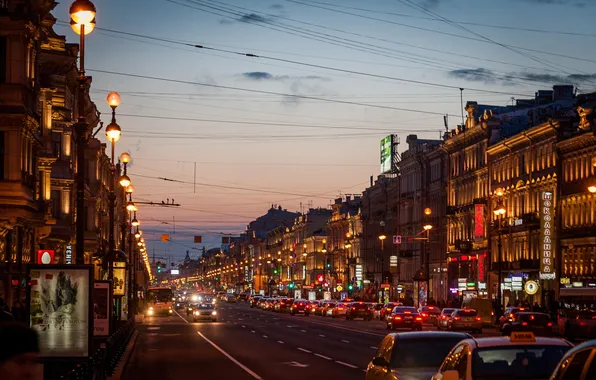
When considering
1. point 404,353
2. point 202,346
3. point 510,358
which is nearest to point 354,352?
point 202,346

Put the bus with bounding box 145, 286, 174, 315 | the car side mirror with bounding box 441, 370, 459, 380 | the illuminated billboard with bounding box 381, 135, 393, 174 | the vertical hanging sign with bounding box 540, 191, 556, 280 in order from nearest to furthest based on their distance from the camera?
1. the car side mirror with bounding box 441, 370, 459, 380
2. the vertical hanging sign with bounding box 540, 191, 556, 280
3. the bus with bounding box 145, 286, 174, 315
4. the illuminated billboard with bounding box 381, 135, 393, 174

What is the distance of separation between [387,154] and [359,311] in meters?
54.4

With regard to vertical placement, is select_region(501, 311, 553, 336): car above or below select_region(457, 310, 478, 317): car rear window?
below

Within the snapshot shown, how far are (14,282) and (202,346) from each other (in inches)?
352

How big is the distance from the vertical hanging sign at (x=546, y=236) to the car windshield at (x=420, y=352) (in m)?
65.4

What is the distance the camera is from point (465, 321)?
64.1 meters

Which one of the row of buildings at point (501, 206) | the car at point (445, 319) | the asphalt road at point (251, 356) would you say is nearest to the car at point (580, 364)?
the asphalt road at point (251, 356)

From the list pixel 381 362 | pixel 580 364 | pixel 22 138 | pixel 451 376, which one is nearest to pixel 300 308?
pixel 22 138

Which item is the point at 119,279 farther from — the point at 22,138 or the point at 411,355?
the point at 411,355

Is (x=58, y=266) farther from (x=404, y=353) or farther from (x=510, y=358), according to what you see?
(x=510, y=358)

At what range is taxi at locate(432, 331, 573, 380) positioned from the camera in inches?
520

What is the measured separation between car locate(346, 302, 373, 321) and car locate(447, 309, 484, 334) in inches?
1204

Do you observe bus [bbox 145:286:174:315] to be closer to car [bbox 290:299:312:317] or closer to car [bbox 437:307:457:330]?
A: car [bbox 290:299:312:317]

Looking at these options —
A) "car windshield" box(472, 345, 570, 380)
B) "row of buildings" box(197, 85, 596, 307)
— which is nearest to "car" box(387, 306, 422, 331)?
"row of buildings" box(197, 85, 596, 307)
